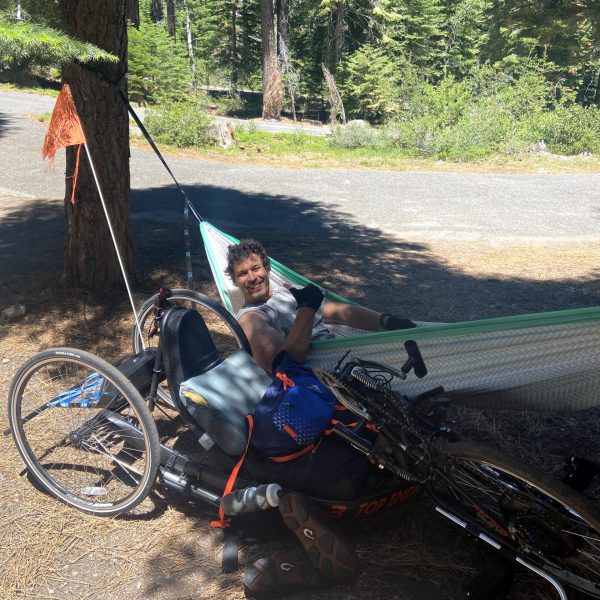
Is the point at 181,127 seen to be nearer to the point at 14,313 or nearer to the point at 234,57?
the point at 14,313

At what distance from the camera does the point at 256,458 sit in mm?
2043

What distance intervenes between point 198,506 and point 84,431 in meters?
0.52

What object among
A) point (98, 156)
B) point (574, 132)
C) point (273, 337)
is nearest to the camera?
point (273, 337)

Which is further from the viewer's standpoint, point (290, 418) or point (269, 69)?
point (269, 69)

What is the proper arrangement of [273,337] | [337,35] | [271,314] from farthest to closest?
[337,35]
[271,314]
[273,337]

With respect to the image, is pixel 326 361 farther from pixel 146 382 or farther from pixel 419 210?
pixel 419 210

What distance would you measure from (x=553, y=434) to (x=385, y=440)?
4.07 ft

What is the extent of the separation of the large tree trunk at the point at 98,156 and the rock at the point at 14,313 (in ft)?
1.07

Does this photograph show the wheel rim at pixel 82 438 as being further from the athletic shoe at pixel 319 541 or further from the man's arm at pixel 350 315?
the man's arm at pixel 350 315

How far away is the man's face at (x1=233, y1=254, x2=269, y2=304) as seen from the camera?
2.79m

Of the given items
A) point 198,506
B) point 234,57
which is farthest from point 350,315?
point 234,57

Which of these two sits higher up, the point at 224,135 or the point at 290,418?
the point at 224,135

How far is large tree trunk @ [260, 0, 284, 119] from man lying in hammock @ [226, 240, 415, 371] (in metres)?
15.8

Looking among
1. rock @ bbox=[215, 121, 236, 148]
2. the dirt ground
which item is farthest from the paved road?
the dirt ground
